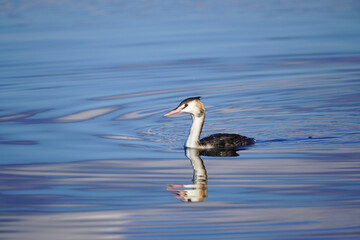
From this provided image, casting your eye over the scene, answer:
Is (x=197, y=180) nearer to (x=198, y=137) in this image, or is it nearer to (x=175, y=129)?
(x=198, y=137)

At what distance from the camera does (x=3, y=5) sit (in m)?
39.9

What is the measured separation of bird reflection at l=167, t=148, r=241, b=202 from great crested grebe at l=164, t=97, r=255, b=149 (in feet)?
0.35

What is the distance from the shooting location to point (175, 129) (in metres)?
14.8

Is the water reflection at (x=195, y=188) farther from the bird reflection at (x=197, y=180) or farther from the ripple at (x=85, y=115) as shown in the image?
the ripple at (x=85, y=115)

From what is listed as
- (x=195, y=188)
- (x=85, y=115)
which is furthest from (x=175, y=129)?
(x=195, y=188)

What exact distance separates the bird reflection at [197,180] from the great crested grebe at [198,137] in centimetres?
11

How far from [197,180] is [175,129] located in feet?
14.0

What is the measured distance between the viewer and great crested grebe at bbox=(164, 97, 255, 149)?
41.7 ft

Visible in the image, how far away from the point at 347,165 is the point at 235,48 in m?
14.4

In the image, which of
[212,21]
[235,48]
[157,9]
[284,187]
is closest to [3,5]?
[157,9]

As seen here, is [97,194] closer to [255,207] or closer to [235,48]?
[255,207]

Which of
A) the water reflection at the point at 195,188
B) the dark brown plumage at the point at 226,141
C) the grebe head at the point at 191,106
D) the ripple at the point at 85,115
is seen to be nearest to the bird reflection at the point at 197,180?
the water reflection at the point at 195,188

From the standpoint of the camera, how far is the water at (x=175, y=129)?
8953 millimetres

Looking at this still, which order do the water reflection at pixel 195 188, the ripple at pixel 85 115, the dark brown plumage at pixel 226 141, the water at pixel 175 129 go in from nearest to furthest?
the water at pixel 175 129
the water reflection at pixel 195 188
the dark brown plumage at pixel 226 141
the ripple at pixel 85 115
